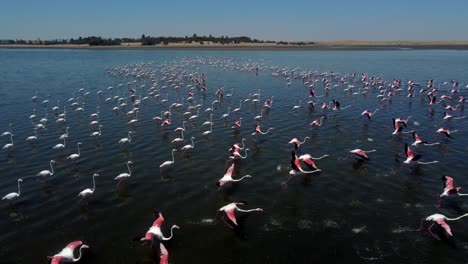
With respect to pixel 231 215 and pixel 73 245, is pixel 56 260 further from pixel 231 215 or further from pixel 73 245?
pixel 231 215

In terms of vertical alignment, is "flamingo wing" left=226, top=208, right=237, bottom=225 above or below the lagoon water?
above

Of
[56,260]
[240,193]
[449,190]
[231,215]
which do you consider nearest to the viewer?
[56,260]

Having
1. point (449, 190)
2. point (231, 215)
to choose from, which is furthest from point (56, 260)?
point (449, 190)

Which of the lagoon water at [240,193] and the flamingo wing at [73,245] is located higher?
the flamingo wing at [73,245]

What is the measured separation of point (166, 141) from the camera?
24.5 m

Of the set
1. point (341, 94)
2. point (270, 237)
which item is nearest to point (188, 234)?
point (270, 237)

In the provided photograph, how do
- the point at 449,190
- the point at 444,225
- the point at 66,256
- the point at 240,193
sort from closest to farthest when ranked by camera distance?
the point at 66,256
the point at 444,225
the point at 449,190
the point at 240,193

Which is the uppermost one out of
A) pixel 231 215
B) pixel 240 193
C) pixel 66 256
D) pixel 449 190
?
pixel 449 190

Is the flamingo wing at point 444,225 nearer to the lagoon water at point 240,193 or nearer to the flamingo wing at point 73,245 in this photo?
the lagoon water at point 240,193

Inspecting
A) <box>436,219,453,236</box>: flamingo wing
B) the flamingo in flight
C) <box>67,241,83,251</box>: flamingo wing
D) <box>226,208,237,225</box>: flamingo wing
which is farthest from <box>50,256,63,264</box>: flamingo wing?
the flamingo in flight

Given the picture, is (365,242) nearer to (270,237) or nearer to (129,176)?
(270,237)

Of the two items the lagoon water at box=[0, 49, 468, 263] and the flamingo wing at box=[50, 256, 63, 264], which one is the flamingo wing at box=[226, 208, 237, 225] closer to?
the lagoon water at box=[0, 49, 468, 263]

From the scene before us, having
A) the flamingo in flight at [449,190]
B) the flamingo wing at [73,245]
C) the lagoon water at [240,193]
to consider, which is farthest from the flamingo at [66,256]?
the flamingo in flight at [449,190]

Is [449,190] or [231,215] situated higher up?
[449,190]
